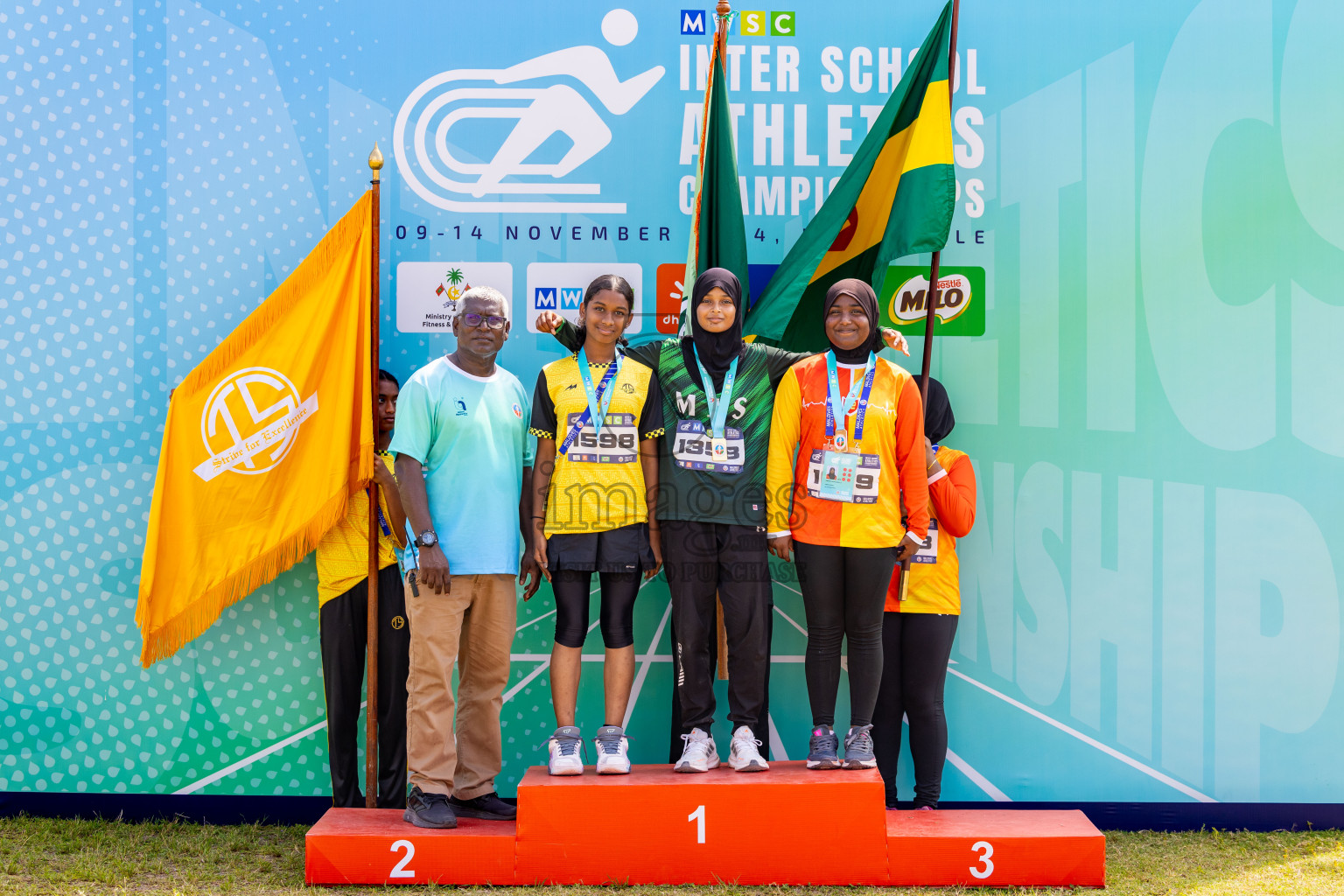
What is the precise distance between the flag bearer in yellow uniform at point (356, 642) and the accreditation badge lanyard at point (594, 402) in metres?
0.85

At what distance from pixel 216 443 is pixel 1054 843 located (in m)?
3.28

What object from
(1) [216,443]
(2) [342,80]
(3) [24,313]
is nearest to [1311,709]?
(1) [216,443]

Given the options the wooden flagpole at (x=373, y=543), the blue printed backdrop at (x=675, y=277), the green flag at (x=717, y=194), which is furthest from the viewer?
the blue printed backdrop at (x=675, y=277)

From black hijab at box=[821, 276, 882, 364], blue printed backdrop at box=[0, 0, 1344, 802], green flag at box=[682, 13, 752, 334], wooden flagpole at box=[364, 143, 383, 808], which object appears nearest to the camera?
black hijab at box=[821, 276, 882, 364]

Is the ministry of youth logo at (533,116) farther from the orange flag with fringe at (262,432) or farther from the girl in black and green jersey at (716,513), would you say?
the girl in black and green jersey at (716,513)

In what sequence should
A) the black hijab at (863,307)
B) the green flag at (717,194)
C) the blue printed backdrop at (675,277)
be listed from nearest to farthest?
the black hijab at (863,307)
the green flag at (717,194)
the blue printed backdrop at (675,277)

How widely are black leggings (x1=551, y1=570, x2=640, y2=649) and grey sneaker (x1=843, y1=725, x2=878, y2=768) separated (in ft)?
2.72

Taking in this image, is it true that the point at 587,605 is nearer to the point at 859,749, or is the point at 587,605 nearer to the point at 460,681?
the point at 460,681

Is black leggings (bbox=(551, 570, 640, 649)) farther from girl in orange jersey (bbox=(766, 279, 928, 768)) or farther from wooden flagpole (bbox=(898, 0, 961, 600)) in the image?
wooden flagpole (bbox=(898, 0, 961, 600))

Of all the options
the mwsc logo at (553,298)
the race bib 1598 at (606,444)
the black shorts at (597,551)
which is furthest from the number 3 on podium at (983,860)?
the mwsc logo at (553,298)

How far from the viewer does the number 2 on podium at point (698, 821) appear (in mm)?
2816

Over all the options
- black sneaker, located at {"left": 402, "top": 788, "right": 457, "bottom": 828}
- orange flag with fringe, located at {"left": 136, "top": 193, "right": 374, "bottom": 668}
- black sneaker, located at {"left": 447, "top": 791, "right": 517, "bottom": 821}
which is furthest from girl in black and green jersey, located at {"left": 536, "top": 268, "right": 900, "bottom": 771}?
orange flag with fringe, located at {"left": 136, "top": 193, "right": 374, "bottom": 668}

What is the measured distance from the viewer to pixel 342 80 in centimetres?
363

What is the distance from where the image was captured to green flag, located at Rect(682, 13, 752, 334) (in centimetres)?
335
